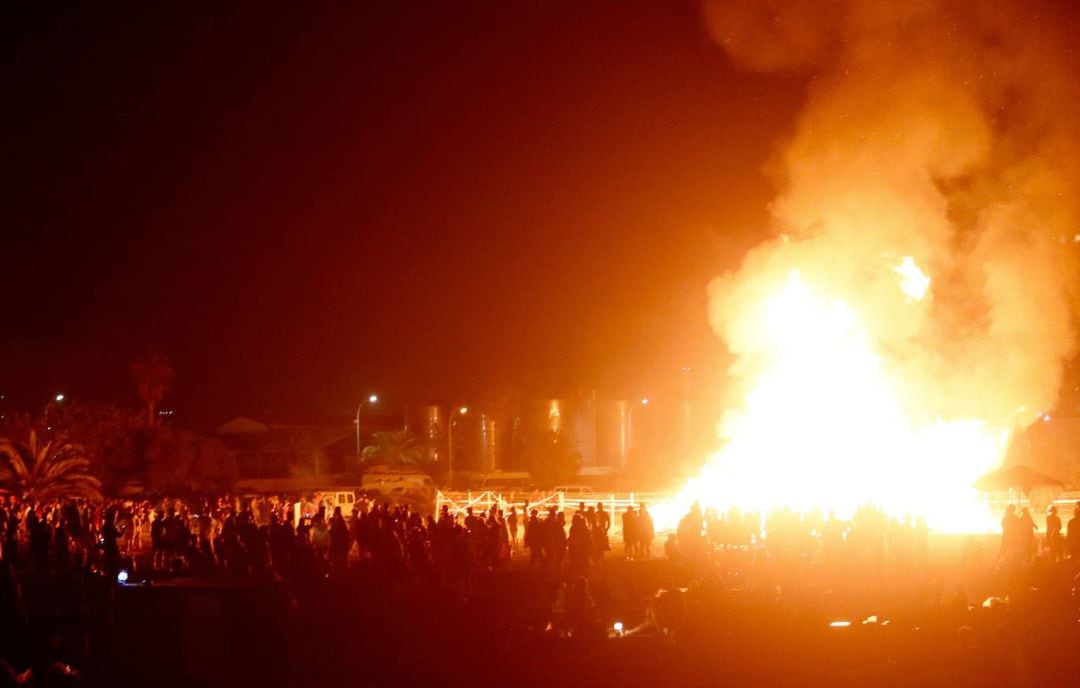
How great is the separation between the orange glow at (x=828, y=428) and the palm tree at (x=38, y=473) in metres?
19.3

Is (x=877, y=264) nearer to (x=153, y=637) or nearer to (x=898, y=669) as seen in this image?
(x=898, y=669)

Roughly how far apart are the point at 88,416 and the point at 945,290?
121 feet

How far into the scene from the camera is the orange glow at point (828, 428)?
26500 mm

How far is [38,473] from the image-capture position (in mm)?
32281

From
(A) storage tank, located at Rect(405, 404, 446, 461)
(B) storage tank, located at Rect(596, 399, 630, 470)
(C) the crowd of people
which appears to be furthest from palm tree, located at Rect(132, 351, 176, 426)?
(C) the crowd of people

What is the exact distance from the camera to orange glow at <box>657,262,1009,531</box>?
A: 26.5m

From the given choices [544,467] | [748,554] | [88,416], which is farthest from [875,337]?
[88,416]

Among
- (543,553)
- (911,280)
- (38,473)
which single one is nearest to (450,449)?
(38,473)

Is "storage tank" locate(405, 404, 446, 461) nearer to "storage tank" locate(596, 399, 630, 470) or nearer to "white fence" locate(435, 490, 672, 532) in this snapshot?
"storage tank" locate(596, 399, 630, 470)

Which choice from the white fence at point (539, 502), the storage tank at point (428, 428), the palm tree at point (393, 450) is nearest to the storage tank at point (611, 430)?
the storage tank at point (428, 428)

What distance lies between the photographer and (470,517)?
60.5ft

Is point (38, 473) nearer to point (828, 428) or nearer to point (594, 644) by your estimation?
point (828, 428)

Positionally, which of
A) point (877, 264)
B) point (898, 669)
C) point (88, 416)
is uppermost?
point (877, 264)

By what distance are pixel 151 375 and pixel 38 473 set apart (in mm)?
24300
